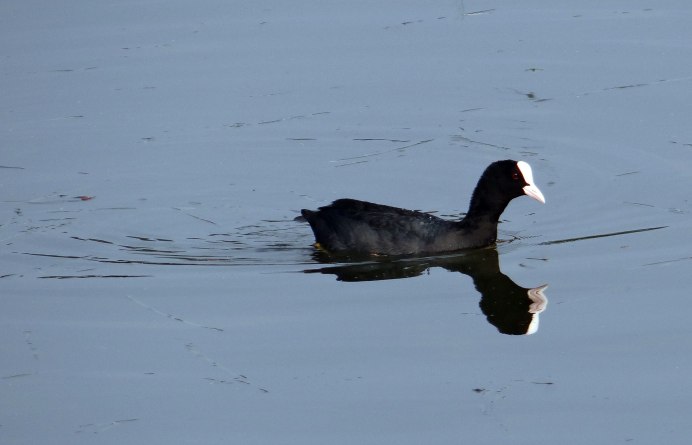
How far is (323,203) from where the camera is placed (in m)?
9.40

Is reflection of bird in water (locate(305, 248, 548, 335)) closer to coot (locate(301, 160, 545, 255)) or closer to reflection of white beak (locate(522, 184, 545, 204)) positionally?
coot (locate(301, 160, 545, 255))

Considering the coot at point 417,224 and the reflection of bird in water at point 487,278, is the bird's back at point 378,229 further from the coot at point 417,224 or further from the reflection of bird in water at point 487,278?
the reflection of bird in water at point 487,278

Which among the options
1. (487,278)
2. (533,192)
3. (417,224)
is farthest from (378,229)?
(533,192)

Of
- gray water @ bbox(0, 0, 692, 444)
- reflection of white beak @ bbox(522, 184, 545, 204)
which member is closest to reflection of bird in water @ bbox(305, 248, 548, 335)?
gray water @ bbox(0, 0, 692, 444)

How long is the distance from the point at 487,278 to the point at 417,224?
2.16 feet

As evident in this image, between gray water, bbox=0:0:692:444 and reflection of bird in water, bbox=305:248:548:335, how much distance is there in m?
0.03

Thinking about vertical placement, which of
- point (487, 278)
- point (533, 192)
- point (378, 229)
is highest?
point (533, 192)

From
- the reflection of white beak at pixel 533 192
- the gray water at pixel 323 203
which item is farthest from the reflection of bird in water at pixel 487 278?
the reflection of white beak at pixel 533 192

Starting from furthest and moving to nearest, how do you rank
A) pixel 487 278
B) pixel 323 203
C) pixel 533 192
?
pixel 323 203, pixel 533 192, pixel 487 278

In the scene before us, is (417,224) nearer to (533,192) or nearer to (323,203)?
(533,192)

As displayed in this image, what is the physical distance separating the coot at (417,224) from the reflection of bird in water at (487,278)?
0.32 feet

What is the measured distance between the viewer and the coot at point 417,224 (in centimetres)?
846

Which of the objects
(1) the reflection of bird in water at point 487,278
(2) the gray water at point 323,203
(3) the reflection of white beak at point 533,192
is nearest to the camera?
(2) the gray water at point 323,203

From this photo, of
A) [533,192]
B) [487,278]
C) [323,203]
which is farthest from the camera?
[323,203]
